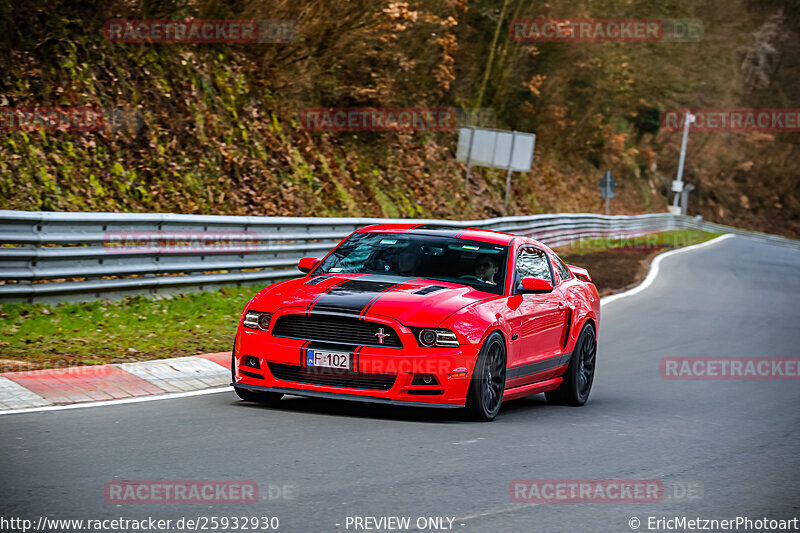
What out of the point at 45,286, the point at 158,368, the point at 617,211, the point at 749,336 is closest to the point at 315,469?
the point at 158,368

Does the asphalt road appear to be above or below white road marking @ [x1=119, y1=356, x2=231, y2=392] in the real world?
above

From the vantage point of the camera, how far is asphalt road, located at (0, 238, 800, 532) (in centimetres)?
561

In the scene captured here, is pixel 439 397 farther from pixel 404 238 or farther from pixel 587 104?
pixel 587 104

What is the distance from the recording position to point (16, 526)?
15.9 feet

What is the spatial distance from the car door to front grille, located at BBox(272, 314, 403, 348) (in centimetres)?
129

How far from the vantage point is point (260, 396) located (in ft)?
Answer: 28.6

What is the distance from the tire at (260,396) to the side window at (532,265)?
7.33ft
